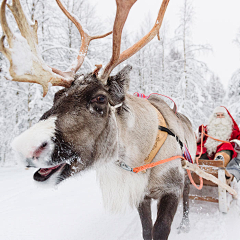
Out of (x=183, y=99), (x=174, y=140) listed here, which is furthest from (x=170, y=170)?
(x=183, y=99)

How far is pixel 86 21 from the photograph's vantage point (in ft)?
33.4

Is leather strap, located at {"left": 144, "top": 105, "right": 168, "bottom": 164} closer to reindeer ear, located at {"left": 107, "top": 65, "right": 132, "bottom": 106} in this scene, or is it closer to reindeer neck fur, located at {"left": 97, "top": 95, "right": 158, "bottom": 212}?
reindeer neck fur, located at {"left": 97, "top": 95, "right": 158, "bottom": 212}

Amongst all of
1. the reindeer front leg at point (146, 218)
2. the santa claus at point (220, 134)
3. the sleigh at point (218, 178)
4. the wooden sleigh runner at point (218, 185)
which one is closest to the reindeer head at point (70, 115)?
the reindeer front leg at point (146, 218)

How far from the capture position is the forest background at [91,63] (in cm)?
792

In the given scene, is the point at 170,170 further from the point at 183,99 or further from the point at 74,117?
the point at 183,99

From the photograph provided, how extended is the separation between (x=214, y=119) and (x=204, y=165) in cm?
163

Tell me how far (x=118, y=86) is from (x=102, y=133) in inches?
17.6

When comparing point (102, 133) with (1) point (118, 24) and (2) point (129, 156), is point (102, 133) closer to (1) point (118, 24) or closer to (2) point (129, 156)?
(2) point (129, 156)

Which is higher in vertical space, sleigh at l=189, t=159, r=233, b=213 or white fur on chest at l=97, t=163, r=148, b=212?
white fur on chest at l=97, t=163, r=148, b=212

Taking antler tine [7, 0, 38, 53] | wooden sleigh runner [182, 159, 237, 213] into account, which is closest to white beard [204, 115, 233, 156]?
wooden sleigh runner [182, 159, 237, 213]

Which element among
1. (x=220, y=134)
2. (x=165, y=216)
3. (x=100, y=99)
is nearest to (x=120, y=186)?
(x=165, y=216)

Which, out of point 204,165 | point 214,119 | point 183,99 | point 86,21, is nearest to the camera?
point 204,165

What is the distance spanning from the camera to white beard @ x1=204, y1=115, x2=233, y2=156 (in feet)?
13.6

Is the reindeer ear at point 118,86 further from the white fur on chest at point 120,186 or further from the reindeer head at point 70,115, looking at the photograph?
the white fur on chest at point 120,186
